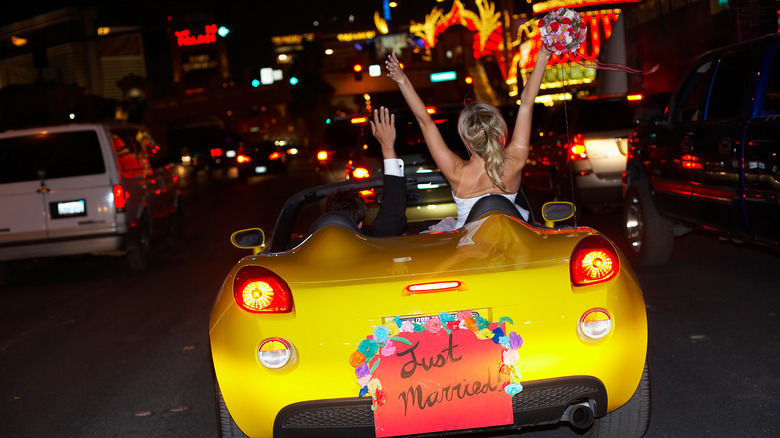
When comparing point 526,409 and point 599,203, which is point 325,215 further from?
point 599,203

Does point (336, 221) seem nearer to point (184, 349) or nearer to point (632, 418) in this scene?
point (632, 418)

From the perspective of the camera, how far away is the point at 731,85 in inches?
275

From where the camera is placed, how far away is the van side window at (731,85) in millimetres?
6684

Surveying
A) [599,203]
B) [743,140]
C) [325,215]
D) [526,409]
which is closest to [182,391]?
[325,215]

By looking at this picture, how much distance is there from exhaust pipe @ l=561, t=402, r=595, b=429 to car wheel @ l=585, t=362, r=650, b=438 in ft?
1.07

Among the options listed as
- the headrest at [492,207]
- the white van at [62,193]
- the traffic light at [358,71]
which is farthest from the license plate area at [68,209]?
the traffic light at [358,71]

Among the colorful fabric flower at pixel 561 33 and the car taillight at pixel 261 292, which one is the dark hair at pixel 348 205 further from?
the colorful fabric flower at pixel 561 33

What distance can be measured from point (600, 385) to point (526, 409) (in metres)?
0.32

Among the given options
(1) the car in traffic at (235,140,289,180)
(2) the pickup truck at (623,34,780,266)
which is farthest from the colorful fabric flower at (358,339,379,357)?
(1) the car in traffic at (235,140,289,180)

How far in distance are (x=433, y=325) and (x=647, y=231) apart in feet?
18.4

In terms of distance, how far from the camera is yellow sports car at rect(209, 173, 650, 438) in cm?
346

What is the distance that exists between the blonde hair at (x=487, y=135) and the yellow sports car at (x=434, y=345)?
1040mm

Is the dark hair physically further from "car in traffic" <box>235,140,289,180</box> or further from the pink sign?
"car in traffic" <box>235,140,289,180</box>

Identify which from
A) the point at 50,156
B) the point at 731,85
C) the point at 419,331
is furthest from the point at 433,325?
the point at 50,156
